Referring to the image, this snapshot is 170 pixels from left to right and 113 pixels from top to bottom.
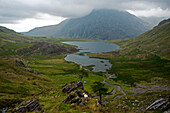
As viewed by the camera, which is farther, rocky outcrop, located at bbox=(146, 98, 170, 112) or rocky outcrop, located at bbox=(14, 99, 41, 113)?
rocky outcrop, located at bbox=(14, 99, 41, 113)

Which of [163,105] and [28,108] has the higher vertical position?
[163,105]

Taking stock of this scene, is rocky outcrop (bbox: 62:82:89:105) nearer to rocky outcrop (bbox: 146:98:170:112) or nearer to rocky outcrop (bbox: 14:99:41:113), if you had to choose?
rocky outcrop (bbox: 14:99:41:113)

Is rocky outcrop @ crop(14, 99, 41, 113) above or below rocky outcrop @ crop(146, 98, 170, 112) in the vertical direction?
below

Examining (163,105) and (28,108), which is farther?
(28,108)

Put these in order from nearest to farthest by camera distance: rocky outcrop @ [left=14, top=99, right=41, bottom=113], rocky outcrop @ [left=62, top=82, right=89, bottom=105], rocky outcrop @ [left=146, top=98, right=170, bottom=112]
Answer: rocky outcrop @ [left=146, top=98, right=170, bottom=112]
rocky outcrop @ [left=14, top=99, right=41, bottom=113]
rocky outcrop @ [left=62, top=82, right=89, bottom=105]

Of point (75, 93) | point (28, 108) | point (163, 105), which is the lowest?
point (28, 108)

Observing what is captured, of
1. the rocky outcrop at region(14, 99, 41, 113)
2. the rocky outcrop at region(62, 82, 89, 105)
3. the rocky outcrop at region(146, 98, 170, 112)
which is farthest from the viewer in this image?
the rocky outcrop at region(62, 82, 89, 105)

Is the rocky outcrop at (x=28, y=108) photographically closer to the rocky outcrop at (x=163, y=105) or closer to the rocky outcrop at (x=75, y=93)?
the rocky outcrop at (x=75, y=93)

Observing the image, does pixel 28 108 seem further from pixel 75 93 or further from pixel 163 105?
pixel 163 105

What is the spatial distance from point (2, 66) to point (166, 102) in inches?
3761

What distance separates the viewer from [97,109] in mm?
30516

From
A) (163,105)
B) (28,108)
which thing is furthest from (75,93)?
(163,105)

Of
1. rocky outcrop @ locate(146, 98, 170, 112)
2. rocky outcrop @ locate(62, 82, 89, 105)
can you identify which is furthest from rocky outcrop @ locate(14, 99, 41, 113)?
rocky outcrop @ locate(146, 98, 170, 112)

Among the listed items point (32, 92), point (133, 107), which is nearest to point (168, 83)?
point (133, 107)
